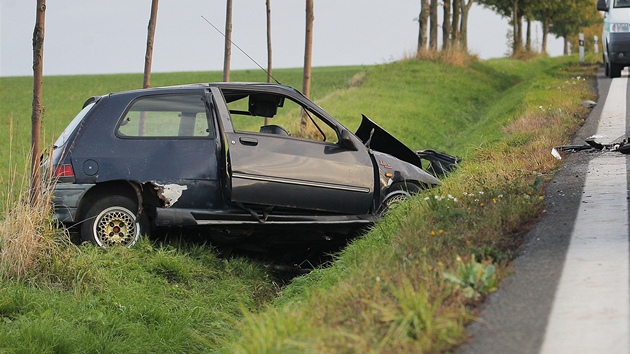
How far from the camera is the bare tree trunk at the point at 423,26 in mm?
36156

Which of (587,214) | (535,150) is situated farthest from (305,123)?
(587,214)

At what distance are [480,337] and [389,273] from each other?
1.29m

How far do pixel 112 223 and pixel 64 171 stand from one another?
2.37ft

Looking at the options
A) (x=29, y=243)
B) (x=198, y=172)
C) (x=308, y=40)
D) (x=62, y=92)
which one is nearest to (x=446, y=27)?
(x=308, y=40)

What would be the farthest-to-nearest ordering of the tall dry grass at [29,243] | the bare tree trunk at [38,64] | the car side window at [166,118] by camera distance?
the bare tree trunk at [38,64] → the car side window at [166,118] → the tall dry grass at [29,243]

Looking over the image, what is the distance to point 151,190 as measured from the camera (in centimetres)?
964

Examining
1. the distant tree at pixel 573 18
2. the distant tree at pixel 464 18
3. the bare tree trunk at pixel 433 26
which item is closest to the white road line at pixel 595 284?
the bare tree trunk at pixel 433 26

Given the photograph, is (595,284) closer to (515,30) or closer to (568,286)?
(568,286)

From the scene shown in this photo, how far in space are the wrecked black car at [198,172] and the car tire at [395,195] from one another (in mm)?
57

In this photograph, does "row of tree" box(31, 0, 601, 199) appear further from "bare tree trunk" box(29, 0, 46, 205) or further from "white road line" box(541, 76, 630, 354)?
"white road line" box(541, 76, 630, 354)

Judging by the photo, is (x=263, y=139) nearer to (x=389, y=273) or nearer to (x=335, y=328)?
(x=389, y=273)

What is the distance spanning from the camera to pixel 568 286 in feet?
17.2

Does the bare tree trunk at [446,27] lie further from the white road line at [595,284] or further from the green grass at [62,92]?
the white road line at [595,284]

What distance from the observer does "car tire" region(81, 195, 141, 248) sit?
954 cm
